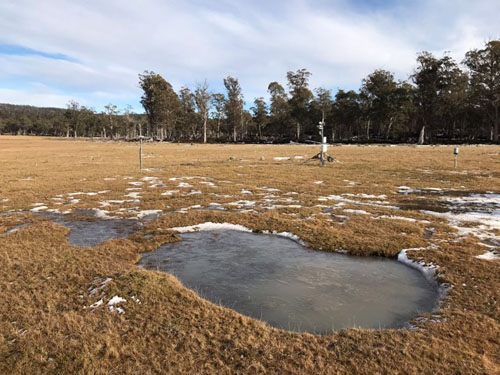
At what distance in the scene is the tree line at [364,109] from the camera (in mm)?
63812

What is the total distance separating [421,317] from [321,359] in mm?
2092

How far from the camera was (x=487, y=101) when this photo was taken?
6106 centimetres

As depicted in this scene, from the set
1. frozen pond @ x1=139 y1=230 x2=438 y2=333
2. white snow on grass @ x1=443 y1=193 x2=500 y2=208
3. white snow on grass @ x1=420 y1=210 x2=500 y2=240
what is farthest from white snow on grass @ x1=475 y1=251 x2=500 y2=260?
white snow on grass @ x1=443 y1=193 x2=500 y2=208

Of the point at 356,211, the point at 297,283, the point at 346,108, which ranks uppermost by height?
the point at 346,108

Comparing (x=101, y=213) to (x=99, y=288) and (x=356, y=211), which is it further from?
(x=356, y=211)

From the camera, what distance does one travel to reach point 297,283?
6.46m

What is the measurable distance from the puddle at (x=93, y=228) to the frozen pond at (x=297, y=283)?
1.87 m

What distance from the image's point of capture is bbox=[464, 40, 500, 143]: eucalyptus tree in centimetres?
5891

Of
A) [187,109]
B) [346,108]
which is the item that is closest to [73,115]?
[187,109]

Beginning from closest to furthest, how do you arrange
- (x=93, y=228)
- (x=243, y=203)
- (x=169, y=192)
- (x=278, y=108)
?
(x=93, y=228) < (x=243, y=203) < (x=169, y=192) < (x=278, y=108)

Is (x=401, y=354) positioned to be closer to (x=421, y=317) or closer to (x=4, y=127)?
(x=421, y=317)

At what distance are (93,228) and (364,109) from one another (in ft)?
265

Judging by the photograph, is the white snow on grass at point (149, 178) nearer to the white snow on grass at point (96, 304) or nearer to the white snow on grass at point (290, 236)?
the white snow on grass at point (290, 236)

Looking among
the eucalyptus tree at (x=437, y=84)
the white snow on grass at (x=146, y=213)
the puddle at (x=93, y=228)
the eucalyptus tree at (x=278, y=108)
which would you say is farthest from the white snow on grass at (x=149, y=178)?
the eucalyptus tree at (x=278, y=108)
